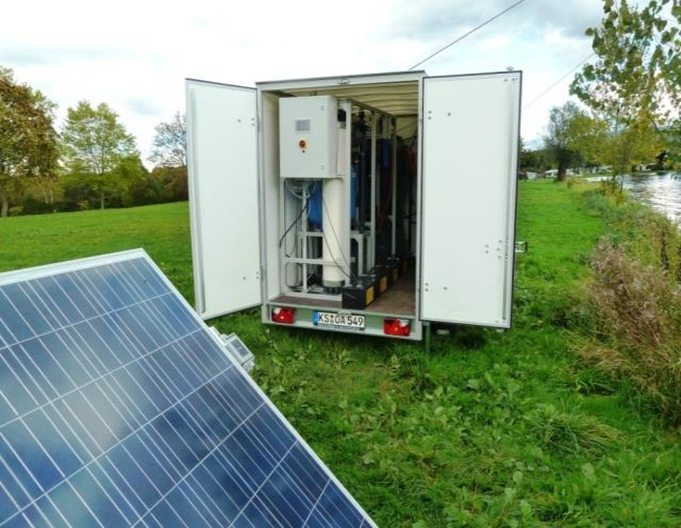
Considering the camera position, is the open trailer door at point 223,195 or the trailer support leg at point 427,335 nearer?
the open trailer door at point 223,195

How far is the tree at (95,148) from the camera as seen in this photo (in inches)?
1377

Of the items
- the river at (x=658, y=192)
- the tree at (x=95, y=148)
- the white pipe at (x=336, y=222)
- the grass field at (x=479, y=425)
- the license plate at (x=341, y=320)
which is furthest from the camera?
the tree at (x=95, y=148)

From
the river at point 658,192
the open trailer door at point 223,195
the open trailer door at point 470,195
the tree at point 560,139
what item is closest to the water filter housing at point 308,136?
the open trailer door at point 223,195

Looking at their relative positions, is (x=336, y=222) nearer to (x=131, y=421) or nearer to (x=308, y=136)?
(x=308, y=136)

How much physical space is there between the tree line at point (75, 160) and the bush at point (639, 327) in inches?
823

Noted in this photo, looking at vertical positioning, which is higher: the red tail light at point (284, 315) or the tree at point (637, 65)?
the tree at point (637, 65)

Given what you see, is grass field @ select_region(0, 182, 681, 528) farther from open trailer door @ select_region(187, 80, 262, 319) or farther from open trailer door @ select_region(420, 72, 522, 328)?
open trailer door @ select_region(187, 80, 262, 319)

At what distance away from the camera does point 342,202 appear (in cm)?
600

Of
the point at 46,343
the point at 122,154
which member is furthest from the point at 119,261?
the point at 122,154

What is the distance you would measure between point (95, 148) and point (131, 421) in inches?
1501

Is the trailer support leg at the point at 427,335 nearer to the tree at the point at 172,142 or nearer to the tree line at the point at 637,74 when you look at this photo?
the tree line at the point at 637,74

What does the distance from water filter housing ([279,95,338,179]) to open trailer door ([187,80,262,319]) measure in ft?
1.03

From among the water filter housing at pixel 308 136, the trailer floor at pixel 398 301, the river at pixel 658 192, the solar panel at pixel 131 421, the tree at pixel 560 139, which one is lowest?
the trailer floor at pixel 398 301

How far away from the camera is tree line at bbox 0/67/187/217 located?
2291cm
